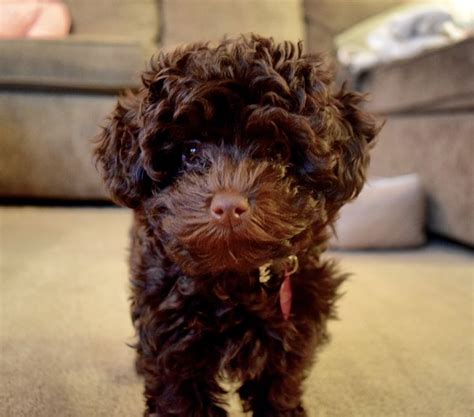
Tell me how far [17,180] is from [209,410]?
2616 mm

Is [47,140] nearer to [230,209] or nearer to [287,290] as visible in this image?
[287,290]

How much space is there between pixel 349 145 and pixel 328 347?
0.64 metres

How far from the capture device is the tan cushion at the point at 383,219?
2.40m

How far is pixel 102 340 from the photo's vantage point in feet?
4.77

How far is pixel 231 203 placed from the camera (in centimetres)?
80

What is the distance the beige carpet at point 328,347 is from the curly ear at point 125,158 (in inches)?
17.7

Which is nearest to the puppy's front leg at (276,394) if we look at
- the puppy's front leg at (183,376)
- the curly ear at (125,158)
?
the puppy's front leg at (183,376)

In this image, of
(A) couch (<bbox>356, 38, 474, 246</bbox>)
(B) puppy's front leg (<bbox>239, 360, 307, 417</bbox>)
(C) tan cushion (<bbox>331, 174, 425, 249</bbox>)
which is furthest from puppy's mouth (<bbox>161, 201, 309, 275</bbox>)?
(A) couch (<bbox>356, 38, 474, 246</bbox>)

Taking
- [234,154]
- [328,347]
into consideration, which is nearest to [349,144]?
[234,154]

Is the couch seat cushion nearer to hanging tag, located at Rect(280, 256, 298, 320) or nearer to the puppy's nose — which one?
hanging tag, located at Rect(280, 256, 298, 320)

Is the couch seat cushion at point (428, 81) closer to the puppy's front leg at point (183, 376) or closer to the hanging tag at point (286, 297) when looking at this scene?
the hanging tag at point (286, 297)

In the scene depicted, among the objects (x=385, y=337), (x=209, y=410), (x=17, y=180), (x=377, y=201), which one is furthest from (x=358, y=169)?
(x=17, y=180)

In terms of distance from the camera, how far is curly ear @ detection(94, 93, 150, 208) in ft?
3.13

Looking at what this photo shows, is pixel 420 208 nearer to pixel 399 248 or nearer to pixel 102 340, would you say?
pixel 399 248
